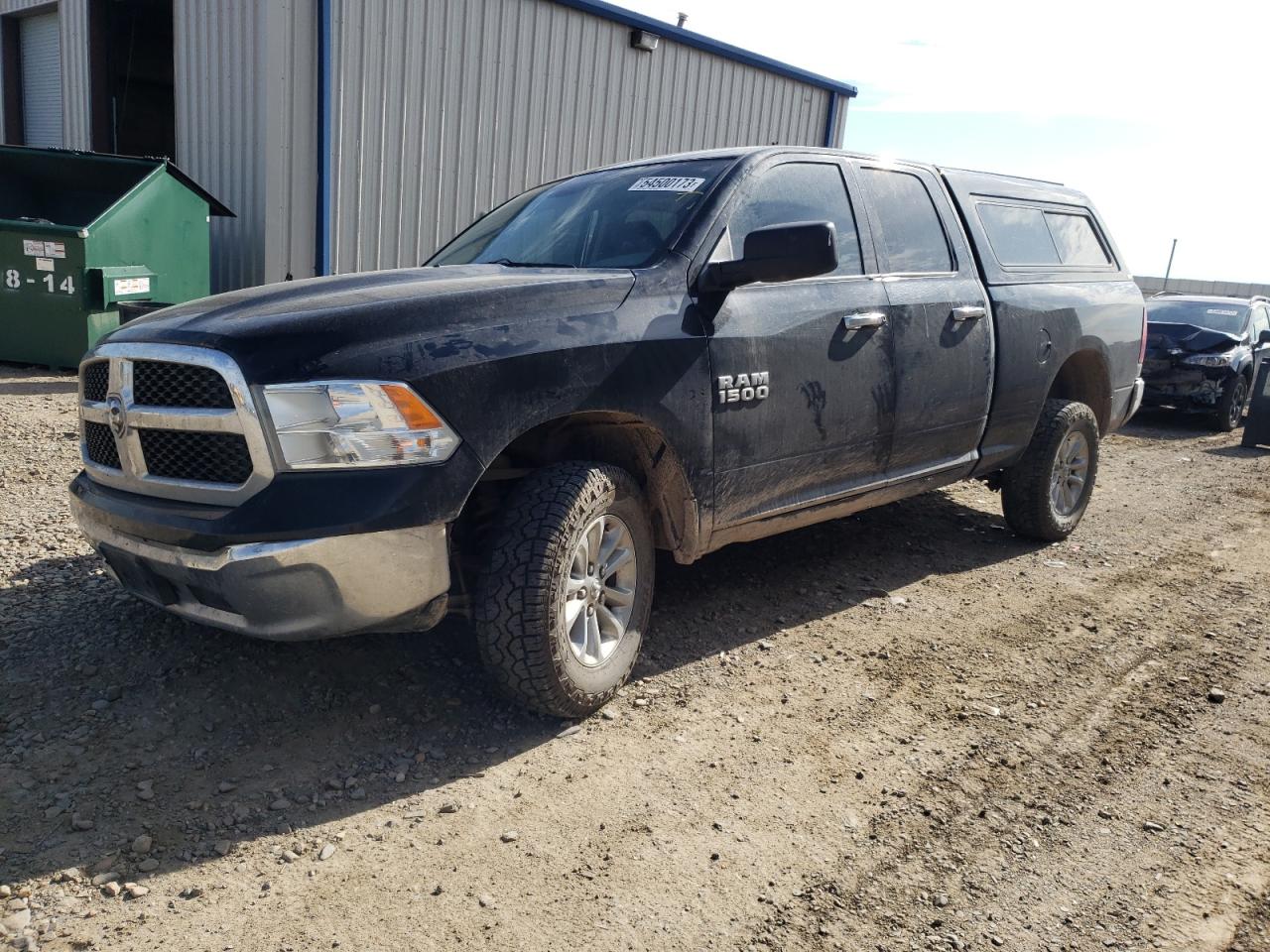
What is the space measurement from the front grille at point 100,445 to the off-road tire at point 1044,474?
14.4 ft

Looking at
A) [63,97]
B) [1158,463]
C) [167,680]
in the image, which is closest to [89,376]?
[167,680]

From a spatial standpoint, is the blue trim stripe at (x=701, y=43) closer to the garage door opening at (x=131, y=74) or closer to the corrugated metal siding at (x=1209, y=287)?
the garage door opening at (x=131, y=74)

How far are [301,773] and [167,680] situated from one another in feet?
2.49

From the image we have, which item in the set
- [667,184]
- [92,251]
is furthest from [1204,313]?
[92,251]

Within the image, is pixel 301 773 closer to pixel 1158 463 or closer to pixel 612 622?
pixel 612 622

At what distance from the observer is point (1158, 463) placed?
358 inches

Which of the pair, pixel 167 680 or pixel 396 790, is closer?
pixel 396 790

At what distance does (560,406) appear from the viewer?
121 inches

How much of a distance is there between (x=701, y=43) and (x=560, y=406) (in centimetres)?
1060

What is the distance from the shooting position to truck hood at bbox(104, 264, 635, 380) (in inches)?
108

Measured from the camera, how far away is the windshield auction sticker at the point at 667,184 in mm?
3826

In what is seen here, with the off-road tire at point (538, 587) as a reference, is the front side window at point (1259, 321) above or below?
above

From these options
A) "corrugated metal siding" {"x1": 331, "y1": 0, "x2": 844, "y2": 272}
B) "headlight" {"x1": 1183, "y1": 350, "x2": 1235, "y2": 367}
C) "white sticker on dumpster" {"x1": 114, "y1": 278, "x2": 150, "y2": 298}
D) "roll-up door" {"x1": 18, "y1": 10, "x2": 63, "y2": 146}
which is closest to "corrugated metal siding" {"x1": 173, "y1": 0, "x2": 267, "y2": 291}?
"corrugated metal siding" {"x1": 331, "y1": 0, "x2": 844, "y2": 272}

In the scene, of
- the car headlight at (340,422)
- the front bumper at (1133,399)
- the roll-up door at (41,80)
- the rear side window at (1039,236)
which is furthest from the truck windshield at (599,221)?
the roll-up door at (41,80)
